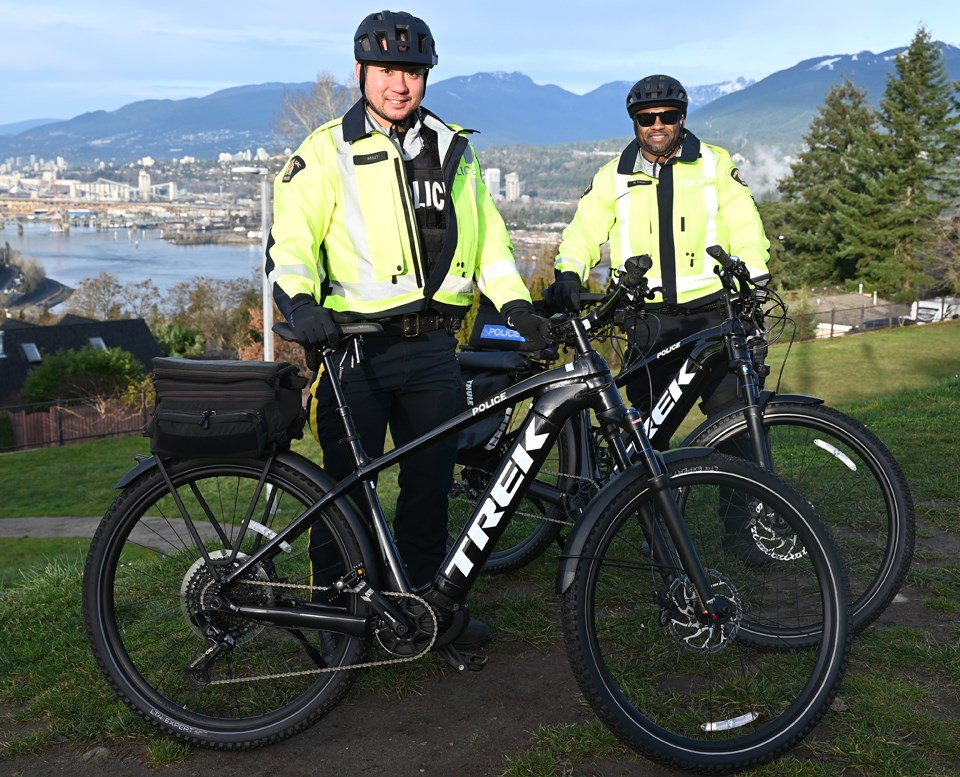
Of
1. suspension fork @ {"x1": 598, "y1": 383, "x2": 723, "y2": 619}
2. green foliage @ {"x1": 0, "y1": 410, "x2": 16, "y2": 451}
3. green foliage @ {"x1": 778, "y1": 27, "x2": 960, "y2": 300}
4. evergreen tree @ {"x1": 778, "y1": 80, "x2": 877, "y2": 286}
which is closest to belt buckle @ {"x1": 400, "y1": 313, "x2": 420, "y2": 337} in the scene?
suspension fork @ {"x1": 598, "y1": 383, "x2": 723, "y2": 619}

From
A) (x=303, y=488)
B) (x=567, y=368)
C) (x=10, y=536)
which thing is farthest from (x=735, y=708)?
(x=10, y=536)

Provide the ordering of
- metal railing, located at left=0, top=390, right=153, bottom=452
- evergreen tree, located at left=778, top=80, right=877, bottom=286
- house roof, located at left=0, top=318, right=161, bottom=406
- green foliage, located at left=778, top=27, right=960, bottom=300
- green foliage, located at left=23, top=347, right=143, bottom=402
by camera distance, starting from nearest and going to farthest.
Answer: metal railing, located at left=0, top=390, right=153, bottom=452
green foliage, located at left=23, top=347, right=143, bottom=402
house roof, located at left=0, top=318, right=161, bottom=406
green foliage, located at left=778, top=27, right=960, bottom=300
evergreen tree, located at left=778, top=80, right=877, bottom=286

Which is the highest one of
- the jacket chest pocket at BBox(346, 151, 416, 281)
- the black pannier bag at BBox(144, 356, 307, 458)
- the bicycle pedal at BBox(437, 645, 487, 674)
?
the jacket chest pocket at BBox(346, 151, 416, 281)

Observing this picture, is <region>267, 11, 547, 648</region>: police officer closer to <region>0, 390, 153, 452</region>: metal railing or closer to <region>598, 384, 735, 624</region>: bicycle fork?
<region>598, 384, 735, 624</region>: bicycle fork

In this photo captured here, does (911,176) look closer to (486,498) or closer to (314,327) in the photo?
(486,498)

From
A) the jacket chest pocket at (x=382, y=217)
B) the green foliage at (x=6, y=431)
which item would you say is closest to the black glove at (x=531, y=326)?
the jacket chest pocket at (x=382, y=217)

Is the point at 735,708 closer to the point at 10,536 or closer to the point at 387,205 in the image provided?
the point at 387,205

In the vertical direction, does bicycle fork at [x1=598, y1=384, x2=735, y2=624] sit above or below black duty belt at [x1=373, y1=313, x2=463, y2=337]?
below

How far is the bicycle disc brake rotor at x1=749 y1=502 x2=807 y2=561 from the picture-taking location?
2789 millimetres

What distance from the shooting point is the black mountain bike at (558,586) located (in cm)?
270

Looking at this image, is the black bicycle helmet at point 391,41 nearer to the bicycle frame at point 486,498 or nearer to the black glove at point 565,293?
the bicycle frame at point 486,498

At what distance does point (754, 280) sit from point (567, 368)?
4.13 feet

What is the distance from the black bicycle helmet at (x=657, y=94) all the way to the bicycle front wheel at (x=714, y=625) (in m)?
2.00

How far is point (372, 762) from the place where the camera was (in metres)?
2.87
